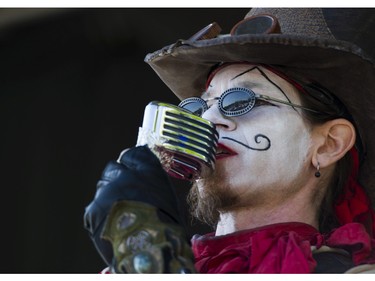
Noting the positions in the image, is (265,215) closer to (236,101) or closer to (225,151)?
(225,151)

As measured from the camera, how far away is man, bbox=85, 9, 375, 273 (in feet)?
12.2

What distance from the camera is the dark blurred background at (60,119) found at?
5430mm

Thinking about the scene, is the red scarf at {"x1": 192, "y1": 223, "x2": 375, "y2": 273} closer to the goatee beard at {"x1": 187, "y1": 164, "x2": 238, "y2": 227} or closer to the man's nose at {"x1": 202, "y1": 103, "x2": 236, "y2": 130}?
the goatee beard at {"x1": 187, "y1": 164, "x2": 238, "y2": 227}

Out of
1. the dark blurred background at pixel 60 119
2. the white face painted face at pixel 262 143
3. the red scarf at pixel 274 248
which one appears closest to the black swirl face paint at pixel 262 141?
the white face painted face at pixel 262 143

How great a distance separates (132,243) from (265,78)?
1.00 meters

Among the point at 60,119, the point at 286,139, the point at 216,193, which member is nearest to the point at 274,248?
the point at 216,193

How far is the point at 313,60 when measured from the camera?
3.93 metres

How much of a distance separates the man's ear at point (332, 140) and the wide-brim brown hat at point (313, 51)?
6 cm

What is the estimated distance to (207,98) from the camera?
4035mm

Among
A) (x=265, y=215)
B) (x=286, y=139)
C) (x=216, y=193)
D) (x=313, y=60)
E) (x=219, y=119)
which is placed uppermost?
(x=313, y=60)

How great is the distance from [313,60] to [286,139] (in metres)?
0.26

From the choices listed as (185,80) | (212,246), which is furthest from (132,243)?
(185,80)

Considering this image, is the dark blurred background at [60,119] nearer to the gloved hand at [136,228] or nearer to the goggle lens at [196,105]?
the goggle lens at [196,105]

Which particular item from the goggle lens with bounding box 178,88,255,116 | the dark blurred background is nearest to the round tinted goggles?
the goggle lens with bounding box 178,88,255,116
